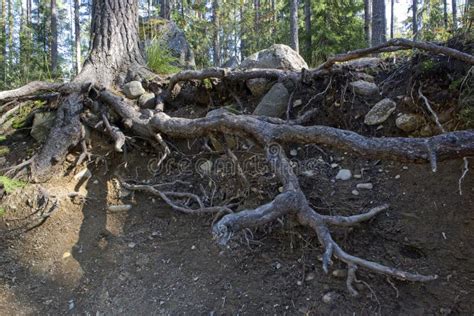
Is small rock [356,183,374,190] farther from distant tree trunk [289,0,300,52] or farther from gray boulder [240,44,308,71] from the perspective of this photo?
distant tree trunk [289,0,300,52]

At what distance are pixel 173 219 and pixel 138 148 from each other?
1020mm

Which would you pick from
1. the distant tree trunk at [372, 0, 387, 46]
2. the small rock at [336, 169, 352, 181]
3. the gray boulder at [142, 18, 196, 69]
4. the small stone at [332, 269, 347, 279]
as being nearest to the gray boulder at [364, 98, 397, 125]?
the small rock at [336, 169, 352, 181]

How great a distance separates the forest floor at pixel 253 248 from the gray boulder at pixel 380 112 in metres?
0.08

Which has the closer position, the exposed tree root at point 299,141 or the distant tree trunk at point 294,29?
the exposed tree root at point 299,141

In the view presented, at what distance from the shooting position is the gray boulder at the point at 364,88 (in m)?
3.20

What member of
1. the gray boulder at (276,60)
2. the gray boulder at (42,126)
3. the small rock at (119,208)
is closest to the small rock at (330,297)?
the small rock at (119,208)

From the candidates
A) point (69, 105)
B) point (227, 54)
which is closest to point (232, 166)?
point (69, 105)

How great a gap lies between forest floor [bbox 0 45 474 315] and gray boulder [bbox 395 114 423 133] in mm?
106

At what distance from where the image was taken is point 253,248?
8.18 ft

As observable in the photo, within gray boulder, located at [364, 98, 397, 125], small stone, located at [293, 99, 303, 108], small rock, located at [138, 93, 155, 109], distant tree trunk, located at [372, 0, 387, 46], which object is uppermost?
distant tree trunk, located at [372, 0, 387, 46]

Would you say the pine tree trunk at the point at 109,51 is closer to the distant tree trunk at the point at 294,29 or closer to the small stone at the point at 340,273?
the small stone at the point at 340,273

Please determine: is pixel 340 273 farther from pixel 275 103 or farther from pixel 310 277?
pixel 275 103

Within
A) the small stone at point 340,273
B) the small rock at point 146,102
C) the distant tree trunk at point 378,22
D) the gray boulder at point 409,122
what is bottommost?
the small stone at point 340,273

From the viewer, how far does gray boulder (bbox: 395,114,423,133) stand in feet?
9.14
